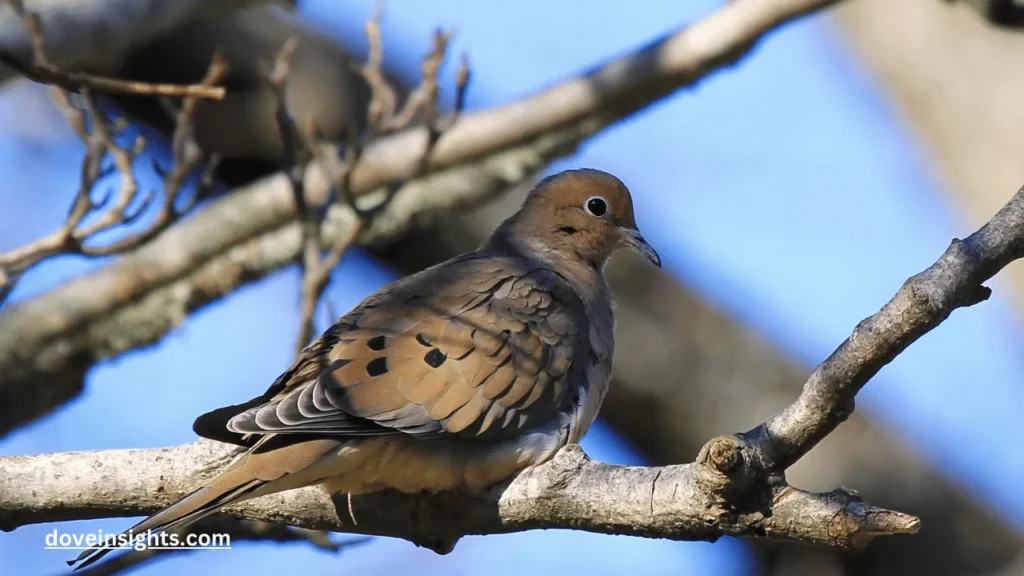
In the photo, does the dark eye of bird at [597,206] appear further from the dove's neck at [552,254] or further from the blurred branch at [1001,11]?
the blurred branch at [1001,11]

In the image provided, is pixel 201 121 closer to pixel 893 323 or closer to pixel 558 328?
pixel 558 328

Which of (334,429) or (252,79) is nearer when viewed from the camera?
(334,429)

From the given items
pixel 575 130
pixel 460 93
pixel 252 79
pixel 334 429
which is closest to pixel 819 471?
pixel 575 130

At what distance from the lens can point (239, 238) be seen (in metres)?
5.08

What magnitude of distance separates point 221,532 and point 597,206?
1.86 meters

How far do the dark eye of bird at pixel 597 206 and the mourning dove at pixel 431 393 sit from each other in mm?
538

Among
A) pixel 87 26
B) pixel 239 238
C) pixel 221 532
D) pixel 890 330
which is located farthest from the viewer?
pixel 239 238

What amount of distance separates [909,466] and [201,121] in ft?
12.7

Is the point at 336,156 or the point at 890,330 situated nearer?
the point at 890,330

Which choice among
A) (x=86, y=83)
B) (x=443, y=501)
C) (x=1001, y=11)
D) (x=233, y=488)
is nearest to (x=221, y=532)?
(x=443, y=501)

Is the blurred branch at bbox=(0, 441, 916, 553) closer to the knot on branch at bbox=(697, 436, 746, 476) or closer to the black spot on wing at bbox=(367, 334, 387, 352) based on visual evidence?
the knot on branch at bbox=(697, 436, 746, 476)

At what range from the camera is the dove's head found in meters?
4.84

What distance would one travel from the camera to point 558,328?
13.2 feet

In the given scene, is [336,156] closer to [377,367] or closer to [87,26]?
[87,26]
